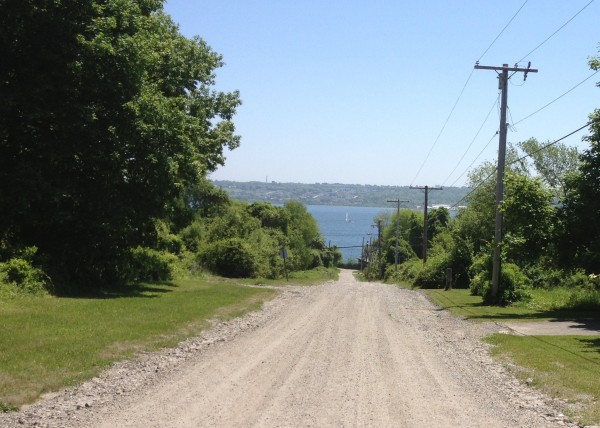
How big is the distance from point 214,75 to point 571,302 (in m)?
20.9

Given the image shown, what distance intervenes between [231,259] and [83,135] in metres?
29.1

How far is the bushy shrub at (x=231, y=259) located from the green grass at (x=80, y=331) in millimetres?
24948

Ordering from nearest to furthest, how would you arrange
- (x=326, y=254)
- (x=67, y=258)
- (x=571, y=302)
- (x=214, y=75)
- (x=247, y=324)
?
(x=247, y=324), (x=67, y=258), (x=571, y=302), (x=214, y=75), (x=326, y=254)

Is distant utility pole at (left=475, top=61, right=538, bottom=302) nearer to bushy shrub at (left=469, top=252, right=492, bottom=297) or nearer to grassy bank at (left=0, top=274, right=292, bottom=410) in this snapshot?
bushy shrub at (left=469, top=252, right=492, bottom=297)

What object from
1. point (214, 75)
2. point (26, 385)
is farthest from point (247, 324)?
point (214, 75)

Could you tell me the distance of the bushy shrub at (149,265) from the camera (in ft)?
109

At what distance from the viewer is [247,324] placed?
2102 cm

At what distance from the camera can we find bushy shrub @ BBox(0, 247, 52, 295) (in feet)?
69.4

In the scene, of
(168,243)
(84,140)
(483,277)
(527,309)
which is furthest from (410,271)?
(84,140)

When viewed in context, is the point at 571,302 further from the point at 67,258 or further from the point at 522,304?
the point at 67,258

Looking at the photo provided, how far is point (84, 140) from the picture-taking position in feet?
78.5

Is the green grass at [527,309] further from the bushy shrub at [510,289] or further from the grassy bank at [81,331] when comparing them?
the grassy bank at [81,331]

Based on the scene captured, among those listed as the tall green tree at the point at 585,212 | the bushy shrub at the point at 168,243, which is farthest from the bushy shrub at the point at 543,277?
the bushy shrub at the point at 168,243

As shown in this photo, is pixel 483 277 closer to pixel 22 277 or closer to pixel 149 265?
pixel 149 265
